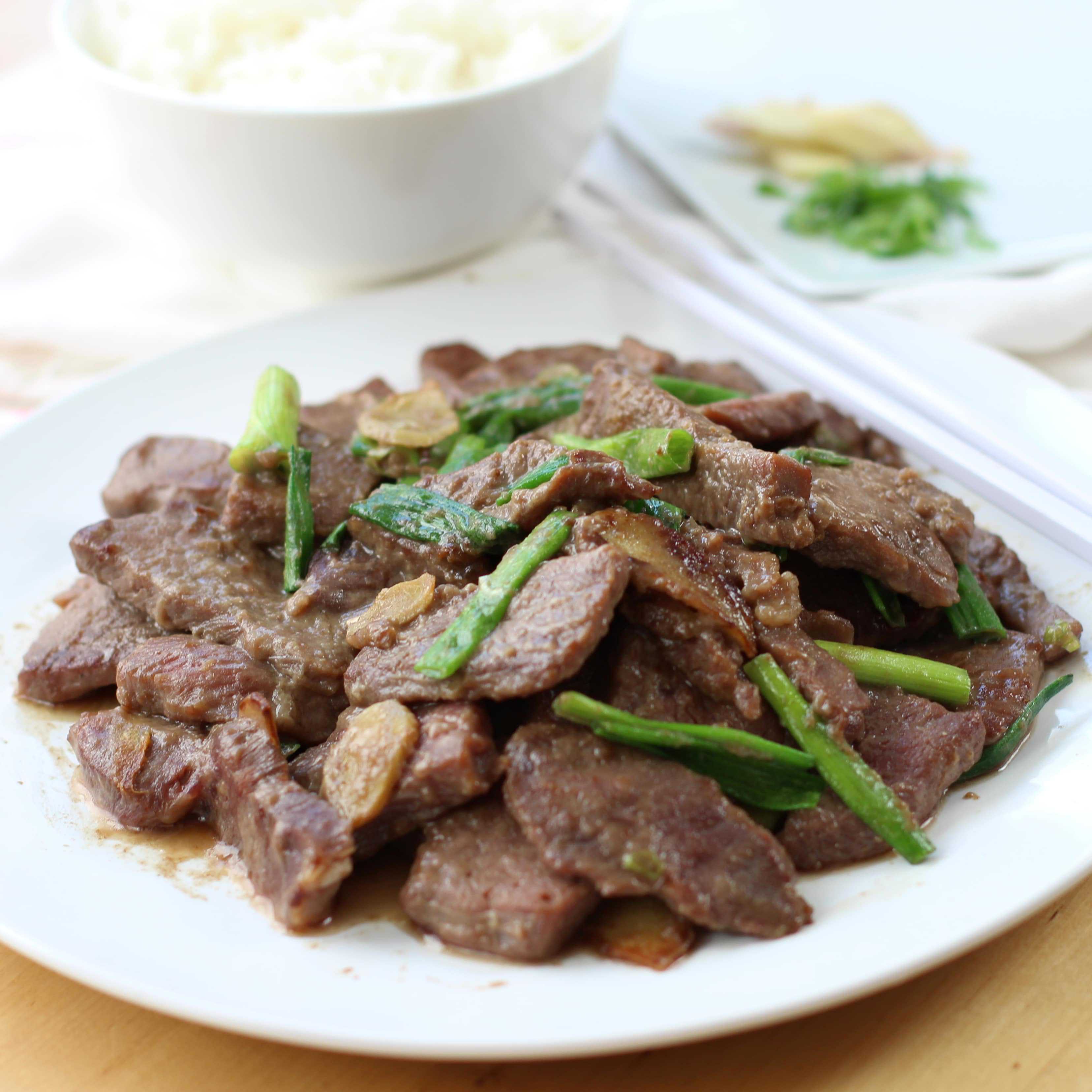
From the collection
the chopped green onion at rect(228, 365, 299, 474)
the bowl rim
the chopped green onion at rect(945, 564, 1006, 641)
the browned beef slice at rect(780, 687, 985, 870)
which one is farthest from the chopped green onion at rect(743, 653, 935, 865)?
the bowl rim

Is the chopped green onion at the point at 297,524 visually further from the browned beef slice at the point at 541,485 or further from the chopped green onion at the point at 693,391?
the chopped green onion at the point at 693,391

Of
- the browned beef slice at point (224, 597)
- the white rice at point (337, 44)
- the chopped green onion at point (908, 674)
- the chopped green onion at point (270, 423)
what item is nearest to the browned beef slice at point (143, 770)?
the browned beef slice at point (224, 597)

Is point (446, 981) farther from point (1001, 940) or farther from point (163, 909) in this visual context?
point (1001, 940)

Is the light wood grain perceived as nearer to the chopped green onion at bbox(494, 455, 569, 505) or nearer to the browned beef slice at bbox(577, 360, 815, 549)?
the browned beef slice at bbox(577, 360, 815, 549)

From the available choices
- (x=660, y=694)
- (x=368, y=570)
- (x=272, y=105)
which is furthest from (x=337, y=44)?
(x=660, y=694)

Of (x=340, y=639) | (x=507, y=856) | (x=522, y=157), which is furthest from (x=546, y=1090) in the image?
(x=522, y=157)

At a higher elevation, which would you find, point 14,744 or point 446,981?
point 446,981
